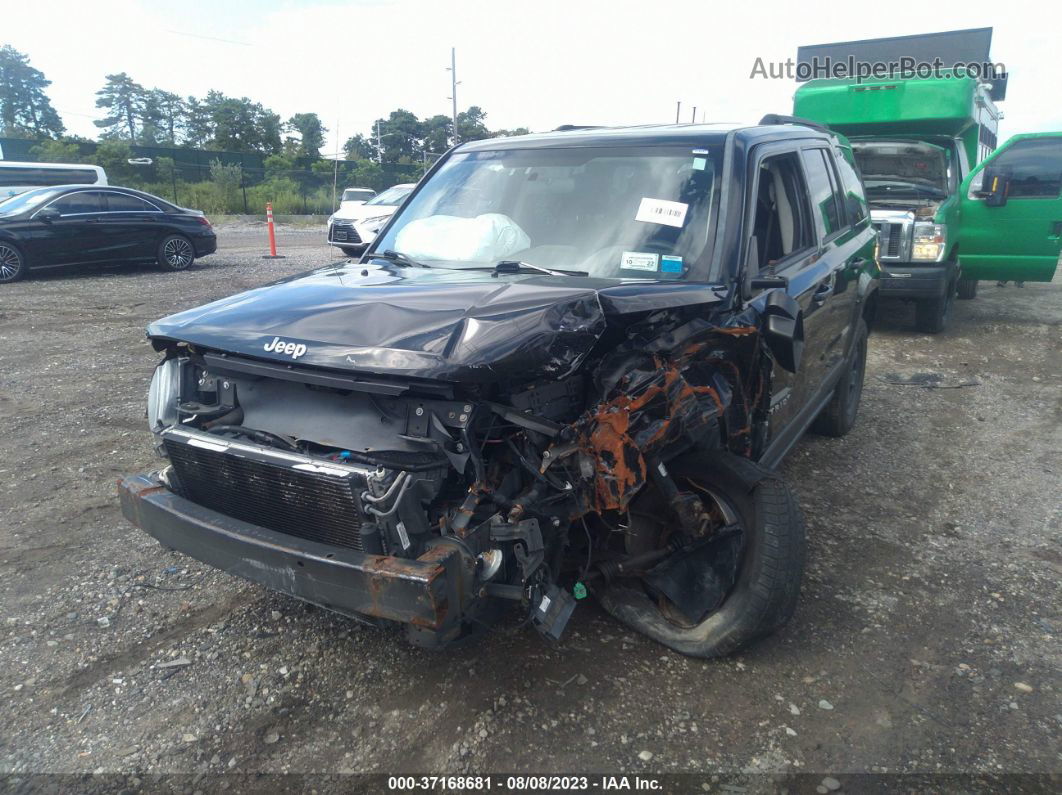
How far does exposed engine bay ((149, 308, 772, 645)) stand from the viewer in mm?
2527

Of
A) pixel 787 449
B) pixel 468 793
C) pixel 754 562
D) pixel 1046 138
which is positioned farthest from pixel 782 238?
pixel 1046 138

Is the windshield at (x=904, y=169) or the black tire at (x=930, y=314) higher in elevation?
the windshield at (x=904, y=169)

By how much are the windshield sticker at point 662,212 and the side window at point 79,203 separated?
11998 mm

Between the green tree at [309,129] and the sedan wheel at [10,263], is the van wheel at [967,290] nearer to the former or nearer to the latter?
the sedan wheel at [10,263]

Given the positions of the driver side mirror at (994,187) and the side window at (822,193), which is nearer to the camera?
the side window at (822,193)

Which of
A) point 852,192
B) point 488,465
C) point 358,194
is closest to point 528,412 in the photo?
point 488,465

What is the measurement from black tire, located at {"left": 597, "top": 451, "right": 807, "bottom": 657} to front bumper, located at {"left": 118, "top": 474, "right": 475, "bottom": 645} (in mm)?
995

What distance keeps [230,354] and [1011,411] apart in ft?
20.5

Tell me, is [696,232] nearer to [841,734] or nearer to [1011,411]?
[841,734]

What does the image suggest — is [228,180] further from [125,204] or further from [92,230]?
[92,230]

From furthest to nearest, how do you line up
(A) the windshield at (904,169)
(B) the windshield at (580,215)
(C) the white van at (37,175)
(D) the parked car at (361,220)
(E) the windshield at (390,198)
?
(C) the white van at (37,175), (E) the windshield at (390,198), (D) the parked car at (361,220), (A) the windshield at (904,169), (B) the windshield at (580,215)

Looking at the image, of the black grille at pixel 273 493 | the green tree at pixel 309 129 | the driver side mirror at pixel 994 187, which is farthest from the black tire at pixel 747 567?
the green tree at pixel 309 129

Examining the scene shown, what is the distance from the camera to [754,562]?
293cm

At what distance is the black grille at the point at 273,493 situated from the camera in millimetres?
2520
